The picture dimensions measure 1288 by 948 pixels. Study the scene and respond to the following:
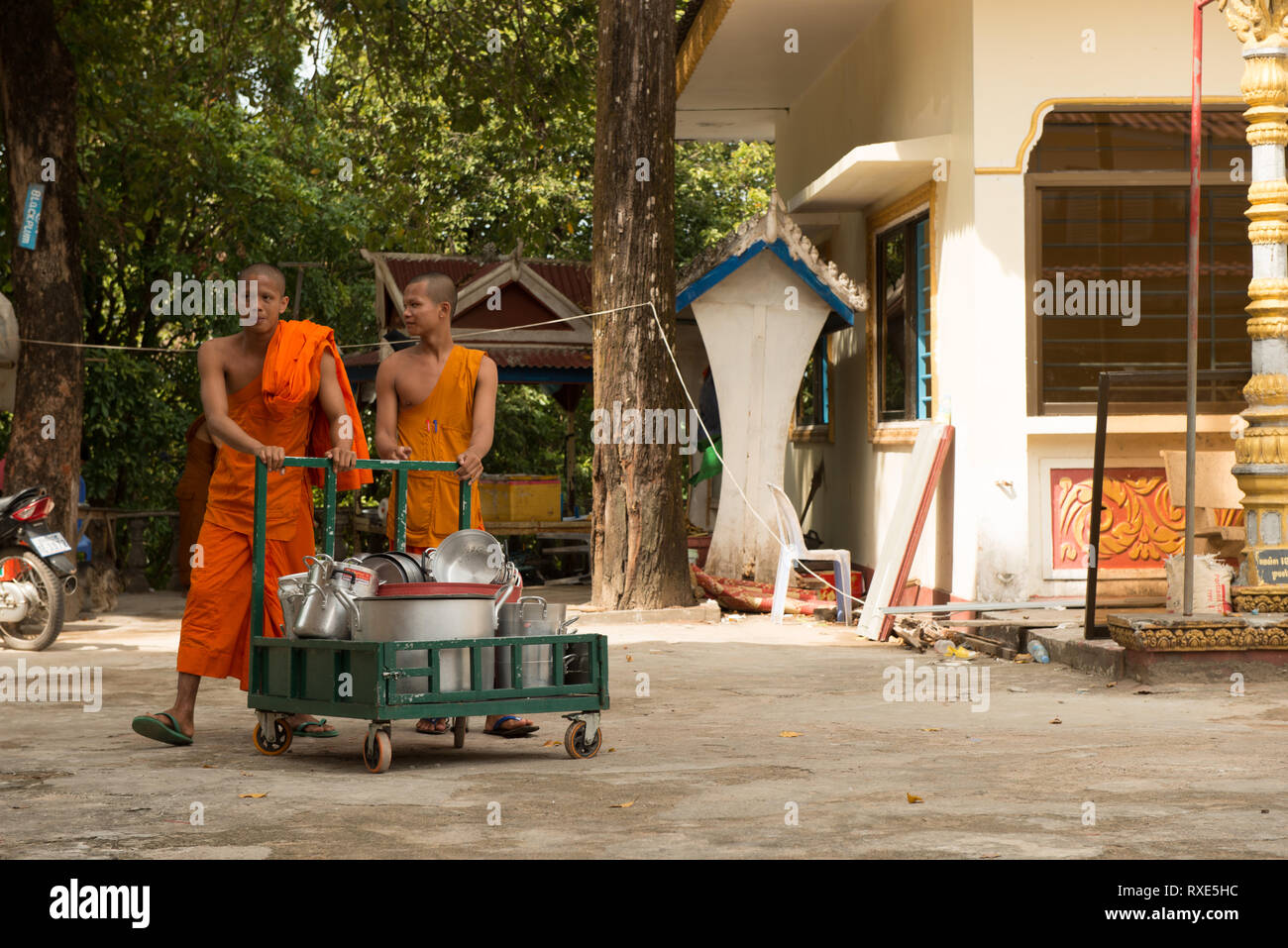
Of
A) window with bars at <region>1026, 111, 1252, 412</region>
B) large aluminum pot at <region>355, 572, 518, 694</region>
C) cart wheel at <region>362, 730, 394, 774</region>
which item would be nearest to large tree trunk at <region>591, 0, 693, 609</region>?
window with bars at <region>1026, 111, 1252, 412</region>

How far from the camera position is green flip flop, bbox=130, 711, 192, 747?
19.7 feet

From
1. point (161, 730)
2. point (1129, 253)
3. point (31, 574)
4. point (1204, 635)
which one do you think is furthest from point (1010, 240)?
point (31, 574)

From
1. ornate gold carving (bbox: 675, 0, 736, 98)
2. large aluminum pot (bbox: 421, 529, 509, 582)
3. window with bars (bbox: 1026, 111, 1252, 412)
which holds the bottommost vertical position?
large aluminum pot (bbox: 421, 529, 509, 582)

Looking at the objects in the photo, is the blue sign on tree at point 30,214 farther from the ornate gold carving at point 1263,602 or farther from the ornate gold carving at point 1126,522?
the ornate gold carving at point 1263,602

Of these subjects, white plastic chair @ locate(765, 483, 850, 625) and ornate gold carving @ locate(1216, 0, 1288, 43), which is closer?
ornate gold carving @ locate(1216, 0, 1288, 43)

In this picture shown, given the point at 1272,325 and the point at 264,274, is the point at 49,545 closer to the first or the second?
the point at 264,274

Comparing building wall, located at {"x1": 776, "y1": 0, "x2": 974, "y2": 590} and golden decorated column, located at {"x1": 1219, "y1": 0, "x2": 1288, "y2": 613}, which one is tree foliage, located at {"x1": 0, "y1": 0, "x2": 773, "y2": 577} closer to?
building wall, located at {"x1": 776, "y1": 0, "x2": 974, "y2": 590}

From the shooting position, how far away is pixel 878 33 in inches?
498

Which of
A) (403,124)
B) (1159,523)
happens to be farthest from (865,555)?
(403,124)

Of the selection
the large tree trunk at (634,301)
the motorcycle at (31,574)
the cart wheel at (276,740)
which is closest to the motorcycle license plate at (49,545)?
the motorcycle at (31,574)

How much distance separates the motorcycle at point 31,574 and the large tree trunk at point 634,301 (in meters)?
3.61

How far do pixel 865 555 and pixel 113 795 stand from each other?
29.2ft

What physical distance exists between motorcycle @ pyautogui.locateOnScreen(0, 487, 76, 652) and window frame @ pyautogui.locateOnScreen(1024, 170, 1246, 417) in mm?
6280

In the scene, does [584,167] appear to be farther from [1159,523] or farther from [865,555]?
[1159,523]
